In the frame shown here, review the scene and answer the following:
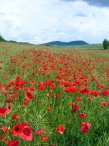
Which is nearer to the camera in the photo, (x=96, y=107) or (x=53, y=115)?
(x=53, y=115)

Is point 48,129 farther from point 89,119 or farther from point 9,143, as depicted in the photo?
point 9,143

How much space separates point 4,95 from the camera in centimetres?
584

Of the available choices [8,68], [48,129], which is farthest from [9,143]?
[8,68]

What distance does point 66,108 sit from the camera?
19.6 ft

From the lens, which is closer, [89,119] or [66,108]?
[89,119]

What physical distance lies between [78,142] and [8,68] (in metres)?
9.27

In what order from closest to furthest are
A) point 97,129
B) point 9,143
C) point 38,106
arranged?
point 9,143 → point 97,129 → point 38,106

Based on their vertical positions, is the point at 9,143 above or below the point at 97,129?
above

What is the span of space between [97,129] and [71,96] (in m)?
1.52

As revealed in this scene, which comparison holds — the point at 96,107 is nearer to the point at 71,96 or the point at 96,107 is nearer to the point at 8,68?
the point at 71,96

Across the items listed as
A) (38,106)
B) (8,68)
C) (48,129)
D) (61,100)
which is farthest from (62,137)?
(8,68)

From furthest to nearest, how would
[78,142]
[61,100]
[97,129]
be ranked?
[61,100] < [97,129] < [78,142]

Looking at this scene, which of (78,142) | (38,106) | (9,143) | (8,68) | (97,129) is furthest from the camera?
(8,68)

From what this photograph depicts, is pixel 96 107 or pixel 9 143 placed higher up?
pixel 9 143
